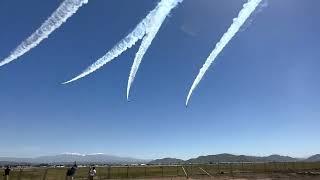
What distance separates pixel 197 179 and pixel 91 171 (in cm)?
1734

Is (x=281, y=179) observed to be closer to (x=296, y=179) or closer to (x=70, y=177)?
(x=296, y=179)

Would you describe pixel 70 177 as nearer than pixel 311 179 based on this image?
Yes

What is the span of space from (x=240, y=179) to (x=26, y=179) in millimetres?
32362

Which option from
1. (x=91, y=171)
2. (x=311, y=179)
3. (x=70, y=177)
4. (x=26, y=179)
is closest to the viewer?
(x=70, y=177)

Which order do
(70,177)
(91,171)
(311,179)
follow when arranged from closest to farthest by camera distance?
(70,177), (91,171), (311,179)

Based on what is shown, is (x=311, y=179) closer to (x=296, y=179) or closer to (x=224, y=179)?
(x=296, y=179)

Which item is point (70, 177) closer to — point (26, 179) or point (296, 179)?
point (26, 179)

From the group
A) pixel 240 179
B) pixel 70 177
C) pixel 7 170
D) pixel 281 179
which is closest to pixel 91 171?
pixel 70 177

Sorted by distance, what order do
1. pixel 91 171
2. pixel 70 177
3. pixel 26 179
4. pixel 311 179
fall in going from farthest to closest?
pixel 26 179 < pixel 311 179 < pixel 91 171 < pixel 70 177

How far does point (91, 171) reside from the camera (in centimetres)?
4775

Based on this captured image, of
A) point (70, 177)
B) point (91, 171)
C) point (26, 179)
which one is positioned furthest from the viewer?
point (26, 179)

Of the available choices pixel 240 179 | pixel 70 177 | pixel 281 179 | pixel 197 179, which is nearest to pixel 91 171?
pixel 70 177

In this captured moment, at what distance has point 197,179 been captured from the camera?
59.1m

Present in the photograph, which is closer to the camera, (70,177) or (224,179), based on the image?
(70,177)
